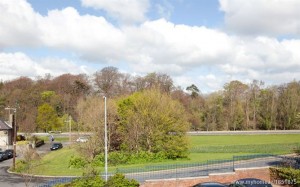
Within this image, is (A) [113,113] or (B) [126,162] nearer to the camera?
(B) [126,162]

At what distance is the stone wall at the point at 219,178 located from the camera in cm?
2722

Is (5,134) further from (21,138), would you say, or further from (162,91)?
(162,91)

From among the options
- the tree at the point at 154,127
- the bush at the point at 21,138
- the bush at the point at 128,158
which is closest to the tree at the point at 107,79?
the bush at the point at 21,138

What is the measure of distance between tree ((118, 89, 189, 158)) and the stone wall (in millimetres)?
15345

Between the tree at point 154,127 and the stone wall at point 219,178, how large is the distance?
604 inches

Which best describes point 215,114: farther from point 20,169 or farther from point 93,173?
point 93,173

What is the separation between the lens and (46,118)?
298ft

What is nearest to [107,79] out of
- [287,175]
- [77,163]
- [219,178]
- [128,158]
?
[128,158]

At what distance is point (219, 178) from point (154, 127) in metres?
17.2

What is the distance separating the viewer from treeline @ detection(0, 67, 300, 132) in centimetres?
9019

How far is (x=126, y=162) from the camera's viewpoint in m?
41.4

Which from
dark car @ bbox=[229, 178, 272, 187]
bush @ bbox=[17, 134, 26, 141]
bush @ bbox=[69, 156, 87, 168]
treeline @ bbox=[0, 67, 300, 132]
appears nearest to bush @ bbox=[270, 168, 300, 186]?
dark car @ bbox=[229, 178, 272, 187]

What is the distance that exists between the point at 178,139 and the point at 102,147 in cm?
919

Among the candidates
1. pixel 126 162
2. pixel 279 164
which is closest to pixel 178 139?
pixel 126 162
